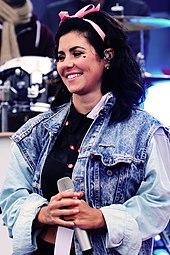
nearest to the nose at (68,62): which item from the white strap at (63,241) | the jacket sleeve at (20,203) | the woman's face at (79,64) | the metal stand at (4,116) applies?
the woman's face at (79,64)

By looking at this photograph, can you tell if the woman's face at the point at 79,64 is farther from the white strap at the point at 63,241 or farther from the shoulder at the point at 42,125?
the white strap at the point at 63,241

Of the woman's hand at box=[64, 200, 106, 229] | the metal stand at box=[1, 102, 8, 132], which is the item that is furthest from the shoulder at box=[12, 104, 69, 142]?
the metal stand at box=[1, 102, 8, 132]

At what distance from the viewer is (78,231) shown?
123 centimetres

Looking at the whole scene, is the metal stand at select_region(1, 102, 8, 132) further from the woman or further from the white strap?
the white strap

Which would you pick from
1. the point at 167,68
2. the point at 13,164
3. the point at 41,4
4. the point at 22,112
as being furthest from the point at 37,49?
the point at 13,164

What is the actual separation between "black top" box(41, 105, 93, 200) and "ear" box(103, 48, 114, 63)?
0.48 ft

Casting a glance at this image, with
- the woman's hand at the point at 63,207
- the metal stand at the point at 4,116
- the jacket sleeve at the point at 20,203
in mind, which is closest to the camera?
the woman's hand at the point at 63,207

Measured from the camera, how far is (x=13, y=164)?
1413 mm

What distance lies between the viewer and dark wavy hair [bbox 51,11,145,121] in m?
1.37

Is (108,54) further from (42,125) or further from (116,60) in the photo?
(42,125)

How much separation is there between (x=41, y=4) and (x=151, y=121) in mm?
3146

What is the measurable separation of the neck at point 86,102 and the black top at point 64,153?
0.01 meters

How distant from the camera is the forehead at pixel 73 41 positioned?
1361 mm

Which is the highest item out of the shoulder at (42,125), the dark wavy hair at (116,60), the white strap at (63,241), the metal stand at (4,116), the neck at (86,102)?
the dark wavy hair at (116,60)
